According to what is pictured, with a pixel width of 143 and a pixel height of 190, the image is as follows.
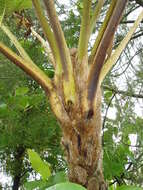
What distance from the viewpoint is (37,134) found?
2217 mm

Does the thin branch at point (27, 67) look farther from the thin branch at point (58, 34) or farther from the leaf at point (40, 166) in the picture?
the leaf at point (40, 166)

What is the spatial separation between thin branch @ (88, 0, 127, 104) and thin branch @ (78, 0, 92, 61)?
0.12m

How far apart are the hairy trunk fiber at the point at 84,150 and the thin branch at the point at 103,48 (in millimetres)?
71

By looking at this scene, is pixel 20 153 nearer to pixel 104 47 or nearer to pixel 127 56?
pixel 127 56

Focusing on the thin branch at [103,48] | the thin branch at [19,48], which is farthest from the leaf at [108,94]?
the thin branch at [103,48]

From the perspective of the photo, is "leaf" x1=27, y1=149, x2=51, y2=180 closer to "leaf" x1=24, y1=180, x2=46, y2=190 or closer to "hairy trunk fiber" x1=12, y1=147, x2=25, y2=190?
"leaf" x1=24, y1=180, x2=46, y2=190

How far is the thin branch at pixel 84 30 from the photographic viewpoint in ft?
3.77

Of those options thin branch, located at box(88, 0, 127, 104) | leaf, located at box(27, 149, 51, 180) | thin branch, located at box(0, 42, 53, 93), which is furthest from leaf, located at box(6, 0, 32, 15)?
leaf, located at box(27, 149, 51, 180)

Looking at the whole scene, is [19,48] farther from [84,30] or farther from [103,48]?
[103,48]

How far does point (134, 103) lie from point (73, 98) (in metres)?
1.39

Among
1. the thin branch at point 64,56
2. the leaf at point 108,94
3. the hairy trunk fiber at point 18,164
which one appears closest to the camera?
the thin branch at point 64,56

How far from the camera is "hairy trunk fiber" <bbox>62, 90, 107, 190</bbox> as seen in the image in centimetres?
104

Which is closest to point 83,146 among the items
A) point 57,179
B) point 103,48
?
point 57,179

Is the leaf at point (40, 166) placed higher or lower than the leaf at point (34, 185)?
higher
